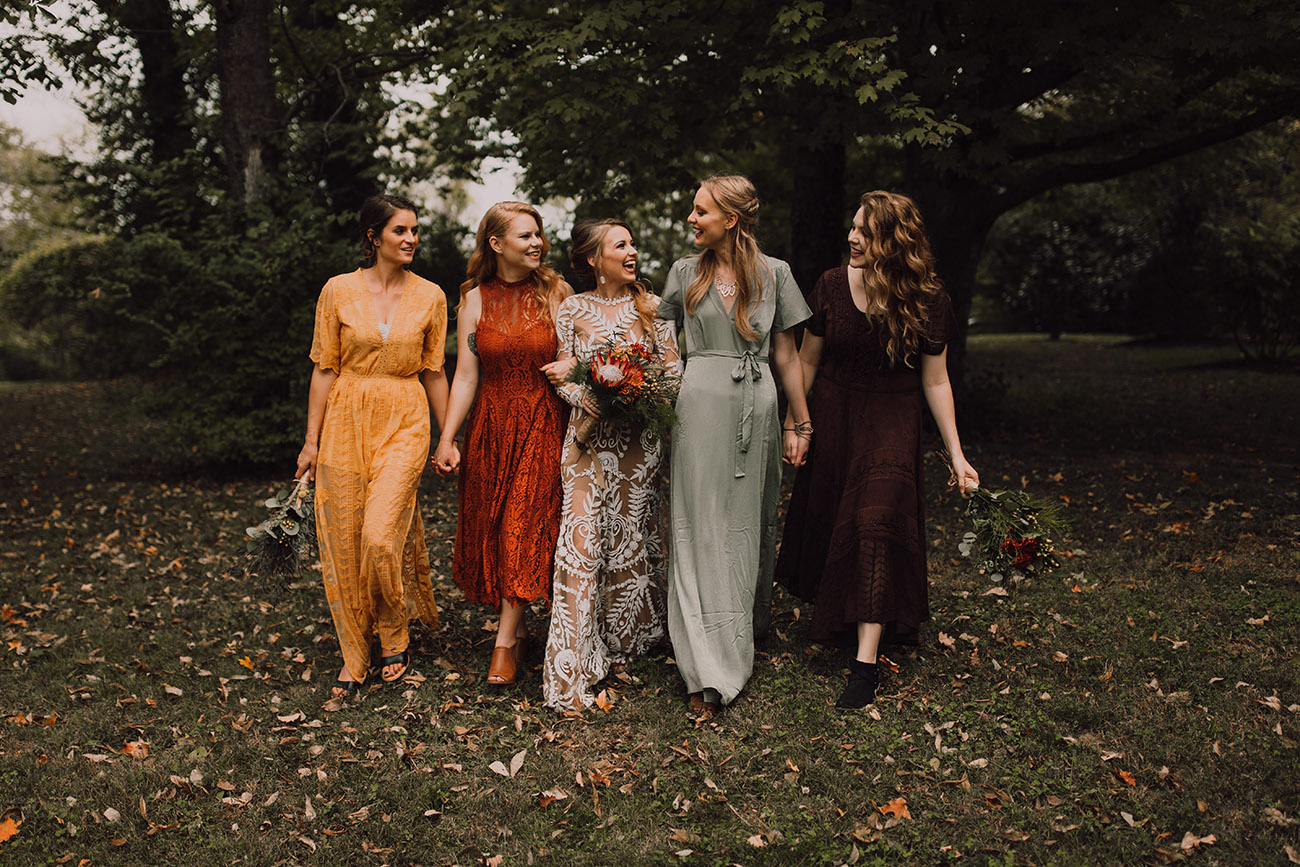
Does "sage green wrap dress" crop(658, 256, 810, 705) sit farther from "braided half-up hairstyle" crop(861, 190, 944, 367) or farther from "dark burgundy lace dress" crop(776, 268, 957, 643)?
"braided half-up hairstyle" crop(861, 190, 944, 367)

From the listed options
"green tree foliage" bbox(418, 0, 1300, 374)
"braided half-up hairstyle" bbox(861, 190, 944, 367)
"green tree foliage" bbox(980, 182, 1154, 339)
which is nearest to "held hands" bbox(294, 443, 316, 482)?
"braided half-up hairstyle" bbox(861, 190, 944, 367)

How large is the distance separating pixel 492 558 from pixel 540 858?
1.72 meters

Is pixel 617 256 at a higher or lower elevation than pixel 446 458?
higher

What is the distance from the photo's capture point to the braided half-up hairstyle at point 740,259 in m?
4.40

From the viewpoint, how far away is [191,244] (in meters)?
10.6

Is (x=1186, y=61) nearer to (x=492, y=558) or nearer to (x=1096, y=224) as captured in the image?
(x=492, y=558)

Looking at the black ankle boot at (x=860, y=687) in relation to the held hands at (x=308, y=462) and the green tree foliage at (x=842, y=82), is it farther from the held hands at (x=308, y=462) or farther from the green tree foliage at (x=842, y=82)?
the green tree foliage at (x=842, y=82)

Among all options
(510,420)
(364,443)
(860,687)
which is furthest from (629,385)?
(860,687)

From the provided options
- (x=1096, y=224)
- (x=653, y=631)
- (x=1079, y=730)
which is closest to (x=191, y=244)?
(x=653, y=631)

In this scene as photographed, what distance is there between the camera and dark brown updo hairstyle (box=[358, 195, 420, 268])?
15.5 ft

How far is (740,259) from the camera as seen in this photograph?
14.6ft

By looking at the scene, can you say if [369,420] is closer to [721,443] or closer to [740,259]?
[721,443]

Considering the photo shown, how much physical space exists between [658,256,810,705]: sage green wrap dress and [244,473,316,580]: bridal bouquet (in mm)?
1910

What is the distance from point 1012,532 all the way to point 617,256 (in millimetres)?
2221
